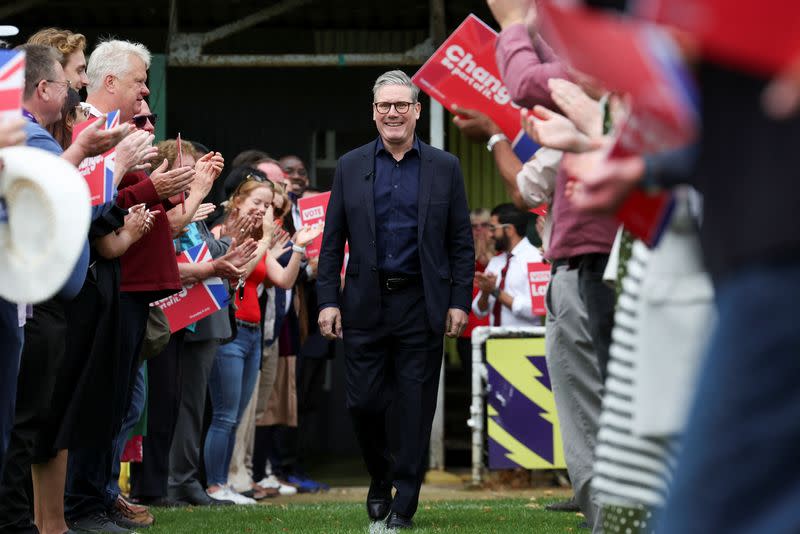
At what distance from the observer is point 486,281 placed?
34.3 ft

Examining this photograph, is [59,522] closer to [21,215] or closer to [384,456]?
[384,456]

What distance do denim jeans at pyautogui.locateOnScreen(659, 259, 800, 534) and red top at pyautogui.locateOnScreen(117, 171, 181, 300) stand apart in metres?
4.81

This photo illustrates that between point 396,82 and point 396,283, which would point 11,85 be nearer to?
point 396,283

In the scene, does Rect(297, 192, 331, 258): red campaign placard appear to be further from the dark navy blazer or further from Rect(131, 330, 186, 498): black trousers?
the dark navy blazer

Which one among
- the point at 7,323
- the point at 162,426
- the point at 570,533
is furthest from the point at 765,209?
the point at 162,426

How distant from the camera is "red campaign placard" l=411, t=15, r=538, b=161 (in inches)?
204

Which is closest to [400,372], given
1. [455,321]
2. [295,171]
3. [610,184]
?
[455,321]

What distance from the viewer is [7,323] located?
4.37 meters

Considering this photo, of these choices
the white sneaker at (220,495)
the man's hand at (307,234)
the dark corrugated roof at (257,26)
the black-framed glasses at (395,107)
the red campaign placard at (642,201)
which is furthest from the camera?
the dark corrugated roof at (257,26)

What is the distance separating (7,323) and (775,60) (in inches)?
123

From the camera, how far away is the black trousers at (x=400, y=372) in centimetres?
719

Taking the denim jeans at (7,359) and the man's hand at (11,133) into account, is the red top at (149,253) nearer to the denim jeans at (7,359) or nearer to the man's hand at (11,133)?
the denim jeans at (7,359)

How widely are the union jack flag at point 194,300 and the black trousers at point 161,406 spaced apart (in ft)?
Answer: 0.79

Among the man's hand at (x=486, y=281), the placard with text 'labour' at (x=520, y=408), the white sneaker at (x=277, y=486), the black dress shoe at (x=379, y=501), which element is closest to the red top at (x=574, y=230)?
the black dress shoe at (x=379, y=501)
